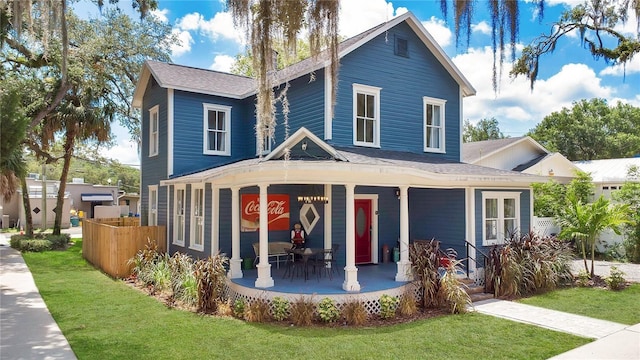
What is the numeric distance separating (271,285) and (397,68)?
7.23 meters

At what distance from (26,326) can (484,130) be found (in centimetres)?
5350

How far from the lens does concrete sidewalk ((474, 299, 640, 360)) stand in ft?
20.7

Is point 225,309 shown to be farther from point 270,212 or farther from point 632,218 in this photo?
point 632,218

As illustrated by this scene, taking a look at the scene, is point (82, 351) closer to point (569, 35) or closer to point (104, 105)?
point (569, 35)

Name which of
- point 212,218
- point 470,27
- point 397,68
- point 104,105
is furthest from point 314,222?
point 104,105

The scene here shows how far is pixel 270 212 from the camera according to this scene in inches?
456

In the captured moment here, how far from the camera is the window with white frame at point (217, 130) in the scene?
14078 mm

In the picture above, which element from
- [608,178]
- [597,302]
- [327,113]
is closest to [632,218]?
[608,178]

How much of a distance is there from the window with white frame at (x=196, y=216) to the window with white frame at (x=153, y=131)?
3266 millimetres

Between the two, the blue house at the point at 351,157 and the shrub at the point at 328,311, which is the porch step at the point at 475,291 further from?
the shrub at the point at 328,311

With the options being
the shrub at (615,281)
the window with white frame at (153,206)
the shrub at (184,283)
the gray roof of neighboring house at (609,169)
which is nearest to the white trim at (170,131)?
the window with white frame at (153,206)

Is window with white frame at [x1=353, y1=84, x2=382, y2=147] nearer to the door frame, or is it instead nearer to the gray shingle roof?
the door frame

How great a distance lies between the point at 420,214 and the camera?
12.4 metres

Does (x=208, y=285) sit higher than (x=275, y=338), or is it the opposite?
(x=208, y=285)
